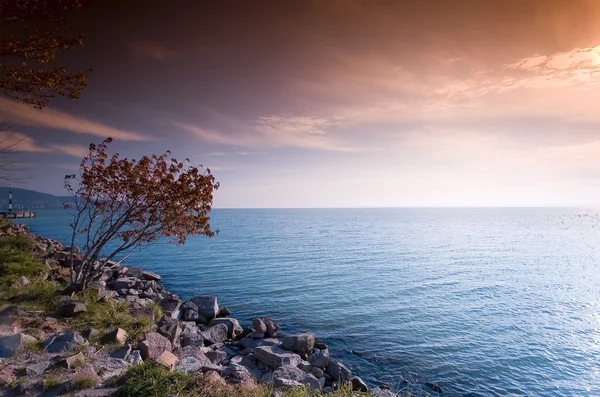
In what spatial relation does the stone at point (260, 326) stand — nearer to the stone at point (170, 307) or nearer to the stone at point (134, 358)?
the stone at point (170, 307)

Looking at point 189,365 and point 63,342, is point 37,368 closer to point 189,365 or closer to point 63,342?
point 63,342

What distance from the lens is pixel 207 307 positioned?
2330 centimetres

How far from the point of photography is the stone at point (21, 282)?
15.6 meters

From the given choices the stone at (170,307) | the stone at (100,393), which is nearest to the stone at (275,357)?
the stone at (170,307)

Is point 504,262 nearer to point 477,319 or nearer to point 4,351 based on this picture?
point 477,319

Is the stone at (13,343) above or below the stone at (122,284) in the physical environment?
above

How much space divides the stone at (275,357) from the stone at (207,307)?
7.83 meters

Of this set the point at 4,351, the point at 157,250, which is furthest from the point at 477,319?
the point at 157,250

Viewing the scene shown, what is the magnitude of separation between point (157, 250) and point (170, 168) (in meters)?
52.6

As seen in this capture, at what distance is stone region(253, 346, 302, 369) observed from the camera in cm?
1523

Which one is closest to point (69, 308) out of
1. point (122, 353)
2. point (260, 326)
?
point (122, 353)

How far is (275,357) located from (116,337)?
7361mm

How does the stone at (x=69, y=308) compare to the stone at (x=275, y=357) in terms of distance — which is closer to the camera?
the stone at (x=69, y=308)

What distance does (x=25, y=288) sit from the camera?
1541cm
